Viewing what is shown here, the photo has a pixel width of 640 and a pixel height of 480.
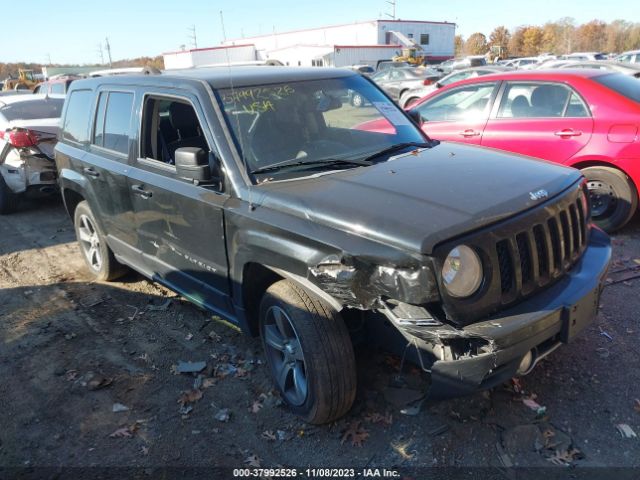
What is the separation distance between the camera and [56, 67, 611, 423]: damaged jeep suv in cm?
237

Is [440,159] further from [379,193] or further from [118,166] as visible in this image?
[118,166]

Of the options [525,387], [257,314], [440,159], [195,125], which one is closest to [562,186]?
[440,159]

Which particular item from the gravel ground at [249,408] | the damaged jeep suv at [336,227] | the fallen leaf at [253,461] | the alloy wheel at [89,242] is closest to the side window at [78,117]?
the damaged jeep suv at [336,227]

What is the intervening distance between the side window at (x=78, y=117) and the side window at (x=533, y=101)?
4.55 m

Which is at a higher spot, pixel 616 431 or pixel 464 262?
pixel 464 262

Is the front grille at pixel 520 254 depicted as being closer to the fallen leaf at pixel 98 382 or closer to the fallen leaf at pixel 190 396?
the fallen leaf at pixel 190 396

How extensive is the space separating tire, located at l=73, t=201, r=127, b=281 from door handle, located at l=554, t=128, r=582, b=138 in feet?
15.9

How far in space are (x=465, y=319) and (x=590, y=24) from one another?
98.9 m

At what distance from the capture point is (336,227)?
8.32 feet

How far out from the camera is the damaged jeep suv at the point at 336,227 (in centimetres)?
237

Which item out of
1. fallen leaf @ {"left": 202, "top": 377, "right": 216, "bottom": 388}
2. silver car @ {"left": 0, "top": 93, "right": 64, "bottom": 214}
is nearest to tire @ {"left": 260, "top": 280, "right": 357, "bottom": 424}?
fallen leaf @ {"left": 202, "top": 377, "right": 216, "bottom": 388}

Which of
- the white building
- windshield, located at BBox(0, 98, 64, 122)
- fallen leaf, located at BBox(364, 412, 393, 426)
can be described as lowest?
fallen leaf, located at BBox(364, 412, 393, 426)

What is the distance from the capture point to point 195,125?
3.85 meters

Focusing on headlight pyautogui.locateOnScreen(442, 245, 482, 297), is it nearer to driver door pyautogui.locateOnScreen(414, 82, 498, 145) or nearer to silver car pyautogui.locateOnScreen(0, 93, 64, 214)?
driver door pyautogui.locateOnScreen(414, 82, 498, 145)
